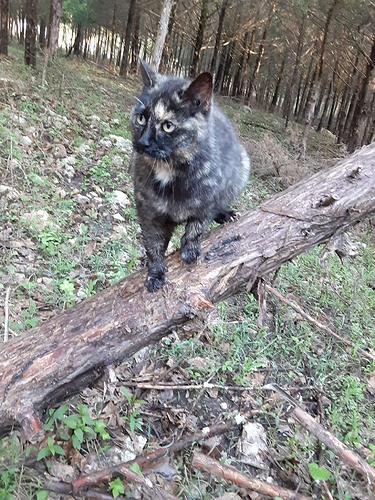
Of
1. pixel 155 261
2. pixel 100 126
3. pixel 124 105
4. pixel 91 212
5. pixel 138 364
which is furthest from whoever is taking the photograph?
pixel 124 105

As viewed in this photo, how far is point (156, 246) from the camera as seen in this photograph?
276cm

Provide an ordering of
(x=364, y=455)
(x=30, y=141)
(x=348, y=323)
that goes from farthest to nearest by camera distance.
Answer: (x=30, y=141) → (x=348, y=323) → (x=364, y=455)

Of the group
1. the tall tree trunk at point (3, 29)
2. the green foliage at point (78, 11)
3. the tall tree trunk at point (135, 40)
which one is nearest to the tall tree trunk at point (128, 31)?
the tall tree trunk at point (135, 40)

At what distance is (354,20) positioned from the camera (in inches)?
428

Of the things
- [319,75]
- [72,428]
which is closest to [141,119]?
[72,428]

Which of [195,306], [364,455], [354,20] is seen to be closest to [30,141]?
[195,306]

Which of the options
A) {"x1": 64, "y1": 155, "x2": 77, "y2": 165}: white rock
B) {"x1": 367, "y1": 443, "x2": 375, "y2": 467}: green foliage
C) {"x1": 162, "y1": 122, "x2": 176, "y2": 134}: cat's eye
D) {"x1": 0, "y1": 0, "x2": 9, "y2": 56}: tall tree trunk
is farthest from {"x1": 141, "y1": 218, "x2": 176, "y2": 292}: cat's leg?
{"x1": 0, "y1": 0, "x2": 9, "y2": 56}: tall tree trunk

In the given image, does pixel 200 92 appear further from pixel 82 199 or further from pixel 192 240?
pixel 82 199

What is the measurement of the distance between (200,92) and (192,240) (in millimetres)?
915

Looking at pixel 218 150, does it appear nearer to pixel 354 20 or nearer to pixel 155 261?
pixel 155 261

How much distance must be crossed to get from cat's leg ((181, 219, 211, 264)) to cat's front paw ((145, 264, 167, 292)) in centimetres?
16

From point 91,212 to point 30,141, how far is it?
1623 millimetres

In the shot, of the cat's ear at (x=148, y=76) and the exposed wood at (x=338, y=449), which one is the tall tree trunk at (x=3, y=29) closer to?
the cat's ear at (x=148, y=76)

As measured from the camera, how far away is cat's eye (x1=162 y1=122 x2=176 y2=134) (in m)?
2.41
